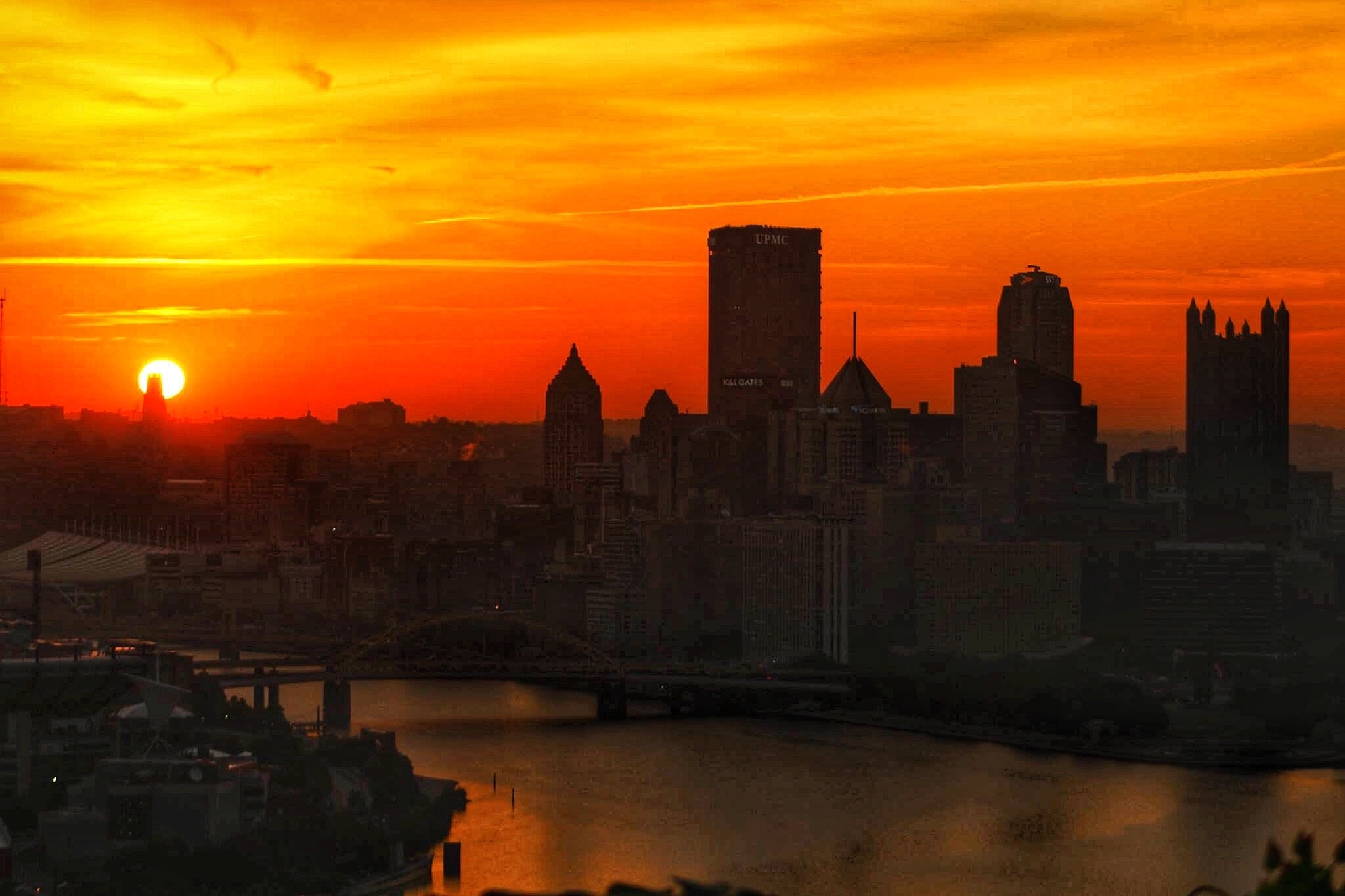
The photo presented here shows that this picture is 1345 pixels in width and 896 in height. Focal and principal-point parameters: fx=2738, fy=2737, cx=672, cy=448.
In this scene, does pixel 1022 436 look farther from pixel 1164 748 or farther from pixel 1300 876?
pixel 1300 876

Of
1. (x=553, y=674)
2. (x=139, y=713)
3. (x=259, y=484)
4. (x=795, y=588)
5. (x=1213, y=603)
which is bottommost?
(x=553, y=674)

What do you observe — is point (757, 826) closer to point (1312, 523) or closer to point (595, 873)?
point (595, 873)

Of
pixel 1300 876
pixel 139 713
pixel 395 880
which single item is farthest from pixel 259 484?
pixel 1300 876

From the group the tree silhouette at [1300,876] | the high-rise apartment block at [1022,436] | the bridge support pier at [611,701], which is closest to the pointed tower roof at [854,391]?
the high-rise apartment block at [1022,436]

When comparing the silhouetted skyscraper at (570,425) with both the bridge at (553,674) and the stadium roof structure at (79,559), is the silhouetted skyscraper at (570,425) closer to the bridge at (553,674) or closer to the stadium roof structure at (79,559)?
the stadium roof structure at (79,559)

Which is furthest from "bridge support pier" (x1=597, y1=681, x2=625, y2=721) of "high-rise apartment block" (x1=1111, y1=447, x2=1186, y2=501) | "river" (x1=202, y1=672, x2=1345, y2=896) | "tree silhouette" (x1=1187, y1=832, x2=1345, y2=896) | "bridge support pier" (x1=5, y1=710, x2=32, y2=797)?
"tree silhouette" (x1=1187, y1=832, x2=1345, y2=896)

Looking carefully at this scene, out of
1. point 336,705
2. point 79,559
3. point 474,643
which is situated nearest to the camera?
point 336,705

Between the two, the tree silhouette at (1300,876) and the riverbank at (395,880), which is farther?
the riverbank at (395,880)
